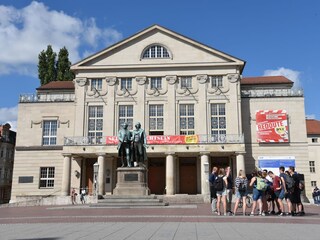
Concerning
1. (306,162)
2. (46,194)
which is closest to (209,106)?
(306,162)

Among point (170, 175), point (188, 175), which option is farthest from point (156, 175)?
point (170, 175)

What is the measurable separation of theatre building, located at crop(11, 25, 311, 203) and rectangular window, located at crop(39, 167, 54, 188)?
4.4 inches

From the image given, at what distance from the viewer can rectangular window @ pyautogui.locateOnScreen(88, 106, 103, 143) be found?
4262cm

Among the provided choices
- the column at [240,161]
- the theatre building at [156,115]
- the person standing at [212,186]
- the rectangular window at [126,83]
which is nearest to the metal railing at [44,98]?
the theatre building at [156,115]

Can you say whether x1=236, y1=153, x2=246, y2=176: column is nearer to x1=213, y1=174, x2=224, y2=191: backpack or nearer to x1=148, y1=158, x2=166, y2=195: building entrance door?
x1=148, y1=158, x2=166, y2=195: building entrance door

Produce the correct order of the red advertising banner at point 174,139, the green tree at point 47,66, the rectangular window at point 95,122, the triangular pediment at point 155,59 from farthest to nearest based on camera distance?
1. the green tree at point 47,66
2. the triangular pediment at point 155,59
3. the rectangular window at point 95,122
4. the red advertising banner at point 174,139

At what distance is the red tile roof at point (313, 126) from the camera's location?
57.7 meters

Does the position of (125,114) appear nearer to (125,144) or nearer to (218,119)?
(218,119)

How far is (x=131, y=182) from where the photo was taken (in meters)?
21.9

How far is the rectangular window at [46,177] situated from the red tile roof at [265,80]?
82.5 ft

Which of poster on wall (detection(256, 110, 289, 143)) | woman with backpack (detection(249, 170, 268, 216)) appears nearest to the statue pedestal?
woman with backpack (detection(249, 170, 268, 216))

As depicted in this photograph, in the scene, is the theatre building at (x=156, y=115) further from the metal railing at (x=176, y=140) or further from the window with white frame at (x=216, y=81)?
the metal railing at (x=176, y=140)

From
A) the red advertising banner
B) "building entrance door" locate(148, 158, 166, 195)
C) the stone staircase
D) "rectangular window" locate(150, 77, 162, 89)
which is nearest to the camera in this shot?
the stone staircase

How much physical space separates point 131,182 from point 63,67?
41460 mm
